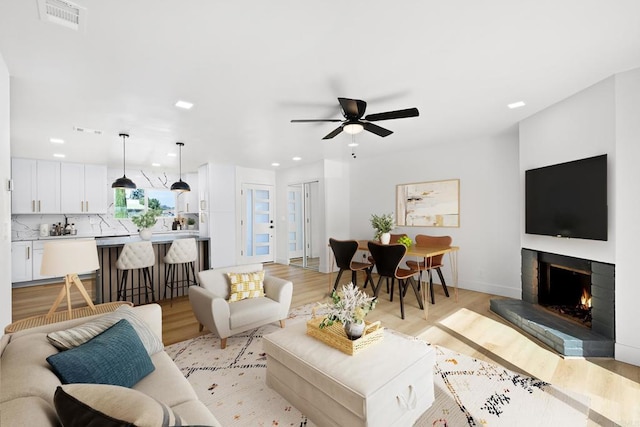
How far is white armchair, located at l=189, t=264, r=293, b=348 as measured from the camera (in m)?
2.68

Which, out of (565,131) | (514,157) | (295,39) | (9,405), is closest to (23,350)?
(9,405)

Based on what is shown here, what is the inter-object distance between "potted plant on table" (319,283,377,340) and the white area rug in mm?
617

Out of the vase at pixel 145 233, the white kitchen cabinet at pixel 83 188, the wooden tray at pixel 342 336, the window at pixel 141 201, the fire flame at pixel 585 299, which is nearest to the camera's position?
the wooden tray at pixel 342 336

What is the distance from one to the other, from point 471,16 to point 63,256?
11.0ft

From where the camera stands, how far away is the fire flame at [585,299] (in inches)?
124

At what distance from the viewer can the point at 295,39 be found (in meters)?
2.00

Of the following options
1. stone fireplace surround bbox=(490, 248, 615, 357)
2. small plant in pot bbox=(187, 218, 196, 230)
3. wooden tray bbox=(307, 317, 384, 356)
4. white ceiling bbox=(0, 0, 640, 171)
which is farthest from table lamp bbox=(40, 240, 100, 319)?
small plant in pot bbox=(187, 218, 196, 230)

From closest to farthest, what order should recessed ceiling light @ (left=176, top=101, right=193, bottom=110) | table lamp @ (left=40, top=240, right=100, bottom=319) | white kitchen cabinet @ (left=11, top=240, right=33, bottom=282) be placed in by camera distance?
table lamp @ (left=40, top=240, right=100, bottom=319), recessed ceiling light @ (left=176, top=101, right=193, bottom=110), white kitchen cabinet @ (left=11, top=240, right=33, bottom=282)

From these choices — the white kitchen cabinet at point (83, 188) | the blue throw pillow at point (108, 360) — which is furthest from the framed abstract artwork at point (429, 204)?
the white kitchen cabinet at point (83, 188)

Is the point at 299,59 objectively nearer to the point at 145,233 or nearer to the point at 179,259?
the point at 179,259

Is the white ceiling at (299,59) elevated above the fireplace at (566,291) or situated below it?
above

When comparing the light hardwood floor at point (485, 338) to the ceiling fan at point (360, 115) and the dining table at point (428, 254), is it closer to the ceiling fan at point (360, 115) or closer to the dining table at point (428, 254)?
the dining table at point (428, 254)

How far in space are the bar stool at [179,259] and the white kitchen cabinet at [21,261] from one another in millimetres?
3289

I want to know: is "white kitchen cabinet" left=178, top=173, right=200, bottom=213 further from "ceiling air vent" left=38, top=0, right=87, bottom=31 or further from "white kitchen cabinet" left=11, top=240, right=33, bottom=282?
"ceiling air vent" left=38, top=0, right=87, bottom=31
